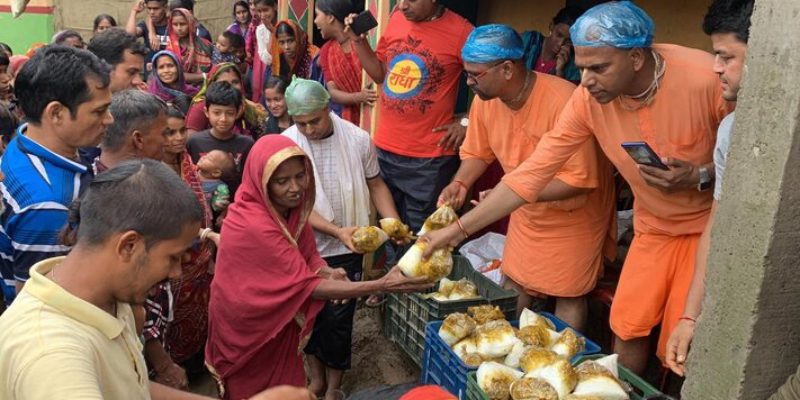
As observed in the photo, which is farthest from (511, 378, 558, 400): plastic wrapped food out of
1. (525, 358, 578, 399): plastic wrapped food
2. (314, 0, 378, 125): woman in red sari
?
(314, 0, 378, 125): woman in red sari

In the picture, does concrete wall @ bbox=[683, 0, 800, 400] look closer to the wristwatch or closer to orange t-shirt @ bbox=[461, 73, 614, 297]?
the wristwatch

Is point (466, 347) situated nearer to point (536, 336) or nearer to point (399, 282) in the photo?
point (536, 336)

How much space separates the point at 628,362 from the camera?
3139 mm

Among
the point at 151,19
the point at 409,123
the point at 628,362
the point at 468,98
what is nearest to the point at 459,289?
the point at 628,362

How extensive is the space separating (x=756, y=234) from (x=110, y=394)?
1841 millimetres

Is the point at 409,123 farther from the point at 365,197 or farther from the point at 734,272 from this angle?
the point at 734,272

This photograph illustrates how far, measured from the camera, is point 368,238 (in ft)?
11.8

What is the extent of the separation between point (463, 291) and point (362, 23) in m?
2.32

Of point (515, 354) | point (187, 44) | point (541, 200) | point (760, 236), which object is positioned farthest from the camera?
point (187, 44)

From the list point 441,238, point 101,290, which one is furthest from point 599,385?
point 101,290

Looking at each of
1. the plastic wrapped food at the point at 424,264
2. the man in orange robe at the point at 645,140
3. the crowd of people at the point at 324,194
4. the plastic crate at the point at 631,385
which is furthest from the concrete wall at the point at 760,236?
the plastic wrapped food at the point at 424,264

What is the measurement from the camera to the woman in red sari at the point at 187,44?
7836mm

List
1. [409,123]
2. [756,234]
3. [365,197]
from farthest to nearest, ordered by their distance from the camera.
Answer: [409,123] < [365,197] < [756,234]

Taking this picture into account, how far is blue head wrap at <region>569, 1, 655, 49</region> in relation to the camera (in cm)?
267
